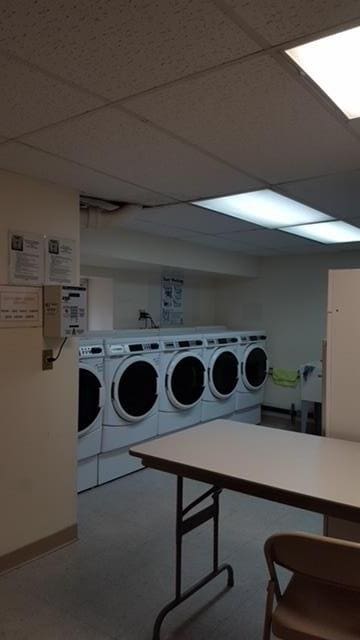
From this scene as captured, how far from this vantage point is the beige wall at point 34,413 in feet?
8.09

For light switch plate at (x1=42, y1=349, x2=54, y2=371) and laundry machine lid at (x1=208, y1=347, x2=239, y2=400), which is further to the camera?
laundry machine lid at (x1=208, y1=347, x2=239, y2=400)

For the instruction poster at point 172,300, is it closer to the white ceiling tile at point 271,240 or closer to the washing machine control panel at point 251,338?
the washing machine control panel at point 251,338

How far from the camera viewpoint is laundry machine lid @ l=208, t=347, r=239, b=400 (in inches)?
188

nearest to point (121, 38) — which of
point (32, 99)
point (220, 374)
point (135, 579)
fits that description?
point (32, 99)

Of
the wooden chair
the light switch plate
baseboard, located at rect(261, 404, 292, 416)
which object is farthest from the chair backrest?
baseboard, located at rect(261, 404, 292, 416)

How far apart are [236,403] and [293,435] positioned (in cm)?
283

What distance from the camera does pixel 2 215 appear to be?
2422 mm

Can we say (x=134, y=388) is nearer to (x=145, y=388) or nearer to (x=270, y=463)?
(x=145, y=388)

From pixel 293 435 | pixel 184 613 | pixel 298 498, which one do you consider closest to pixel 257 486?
pixel 298 498

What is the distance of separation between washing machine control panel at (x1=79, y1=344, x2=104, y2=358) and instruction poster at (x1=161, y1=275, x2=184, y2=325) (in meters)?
1.90

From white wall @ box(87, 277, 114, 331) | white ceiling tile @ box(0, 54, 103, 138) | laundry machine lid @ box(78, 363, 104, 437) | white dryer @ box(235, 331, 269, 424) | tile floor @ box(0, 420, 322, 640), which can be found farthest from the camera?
white dryer @ box(235, 331, 269, 424)

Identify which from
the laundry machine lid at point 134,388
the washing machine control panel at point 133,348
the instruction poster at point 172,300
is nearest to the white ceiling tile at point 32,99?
the washing machine control panel at point 133,348

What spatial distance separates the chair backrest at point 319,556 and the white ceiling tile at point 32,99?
151 cm

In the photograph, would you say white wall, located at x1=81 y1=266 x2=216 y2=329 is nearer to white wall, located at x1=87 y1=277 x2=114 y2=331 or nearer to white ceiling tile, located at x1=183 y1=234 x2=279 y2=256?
white wall, located at x1=87 y1=277 x2=114 y2=331
